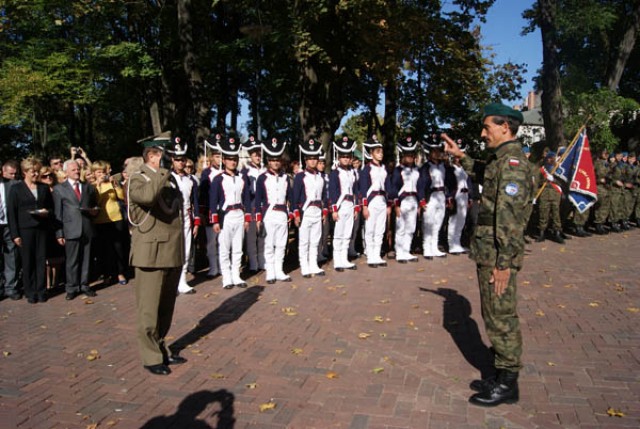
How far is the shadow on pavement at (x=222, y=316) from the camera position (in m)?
6.13

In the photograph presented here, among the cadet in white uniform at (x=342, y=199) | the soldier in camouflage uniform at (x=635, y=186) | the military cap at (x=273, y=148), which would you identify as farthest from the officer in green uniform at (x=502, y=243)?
the soldier in camouflage uniform at (x=635, y=186)

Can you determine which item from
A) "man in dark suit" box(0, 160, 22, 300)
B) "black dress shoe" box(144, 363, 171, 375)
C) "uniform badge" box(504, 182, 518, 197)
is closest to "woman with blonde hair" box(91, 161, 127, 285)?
"man in dark suit" box(0, 160, 22, 300)

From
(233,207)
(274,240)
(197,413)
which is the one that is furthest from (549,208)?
(197,413)

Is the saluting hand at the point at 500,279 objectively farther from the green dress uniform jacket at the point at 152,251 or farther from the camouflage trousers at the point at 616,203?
the camouflage trousers at the point at 616,203

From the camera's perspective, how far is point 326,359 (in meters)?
5.42

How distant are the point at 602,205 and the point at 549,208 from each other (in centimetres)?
276

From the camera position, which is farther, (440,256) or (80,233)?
(440,256)

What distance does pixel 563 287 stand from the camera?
826 cm

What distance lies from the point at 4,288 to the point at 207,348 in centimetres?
483

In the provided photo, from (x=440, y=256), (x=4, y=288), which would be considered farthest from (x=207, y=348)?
(x=440, y=256)

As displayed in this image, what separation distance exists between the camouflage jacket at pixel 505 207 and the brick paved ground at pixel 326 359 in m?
1.31

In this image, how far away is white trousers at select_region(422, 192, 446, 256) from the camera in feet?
36.6

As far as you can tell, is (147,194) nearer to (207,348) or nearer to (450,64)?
(207,348)

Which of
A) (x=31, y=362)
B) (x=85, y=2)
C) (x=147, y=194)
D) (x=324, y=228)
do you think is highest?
(x=85, y=2)
